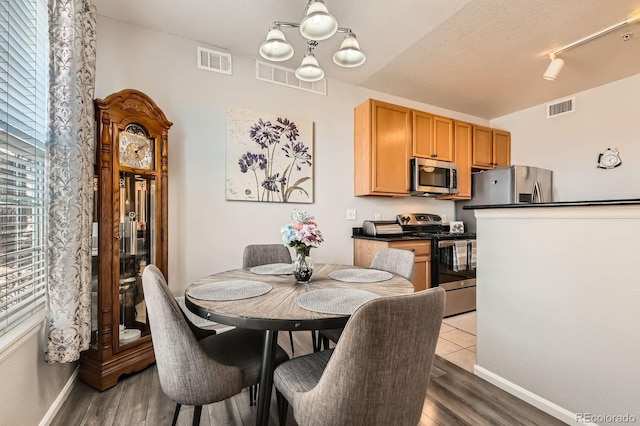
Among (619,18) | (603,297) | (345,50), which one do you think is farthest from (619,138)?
(345,50)

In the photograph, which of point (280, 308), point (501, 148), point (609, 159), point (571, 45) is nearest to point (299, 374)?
point (280, 308)

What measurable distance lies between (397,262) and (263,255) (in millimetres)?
1073

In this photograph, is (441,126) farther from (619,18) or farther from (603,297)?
(603,297)

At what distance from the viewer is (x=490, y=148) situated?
4.13 meters

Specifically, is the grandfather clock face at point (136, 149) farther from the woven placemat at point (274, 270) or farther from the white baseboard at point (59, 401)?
the white baseboard at point (59, 401)

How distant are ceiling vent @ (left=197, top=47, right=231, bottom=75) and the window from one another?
116 cm

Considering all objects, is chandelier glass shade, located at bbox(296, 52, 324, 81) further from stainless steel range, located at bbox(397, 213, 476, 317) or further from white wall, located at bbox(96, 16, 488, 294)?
stainless steel range, located at bbox(397, 213, 476, 317)

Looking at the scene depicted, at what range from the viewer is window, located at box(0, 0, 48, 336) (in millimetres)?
1239

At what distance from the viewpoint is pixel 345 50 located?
1.82 metres

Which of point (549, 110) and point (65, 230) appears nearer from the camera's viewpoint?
point (65, 230)

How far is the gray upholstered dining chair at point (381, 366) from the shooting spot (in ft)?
2.60

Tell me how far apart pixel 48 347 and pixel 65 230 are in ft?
1.99

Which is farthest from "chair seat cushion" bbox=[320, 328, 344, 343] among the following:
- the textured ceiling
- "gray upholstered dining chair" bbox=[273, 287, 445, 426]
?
the textured ceiling

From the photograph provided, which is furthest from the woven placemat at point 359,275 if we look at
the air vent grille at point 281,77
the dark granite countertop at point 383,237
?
the air vent grille at point 281,77
